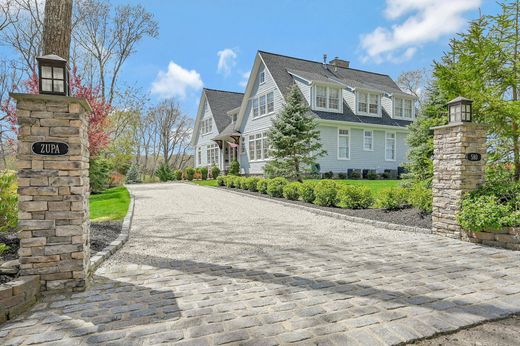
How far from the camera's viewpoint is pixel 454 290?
319 cm

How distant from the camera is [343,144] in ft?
62.1

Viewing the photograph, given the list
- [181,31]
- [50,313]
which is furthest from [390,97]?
[50,313]

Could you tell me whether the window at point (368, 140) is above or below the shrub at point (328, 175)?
above

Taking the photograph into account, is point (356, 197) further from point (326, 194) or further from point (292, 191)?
point (292, 191)

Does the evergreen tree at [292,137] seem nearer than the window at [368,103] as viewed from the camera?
Yes

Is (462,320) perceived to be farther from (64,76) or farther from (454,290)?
(64,76)

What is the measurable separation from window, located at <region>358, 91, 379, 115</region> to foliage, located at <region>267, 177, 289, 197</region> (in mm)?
10638

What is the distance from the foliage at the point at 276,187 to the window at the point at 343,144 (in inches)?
307

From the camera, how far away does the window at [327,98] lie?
1858cm

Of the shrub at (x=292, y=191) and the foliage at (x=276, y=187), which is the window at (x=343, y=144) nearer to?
the foliage at (x=276, y=187)

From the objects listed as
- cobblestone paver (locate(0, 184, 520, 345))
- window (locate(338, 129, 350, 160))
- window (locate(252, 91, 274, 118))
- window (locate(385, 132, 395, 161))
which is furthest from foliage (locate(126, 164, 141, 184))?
cobblestone paver (locate(0, 184, 520, 345))

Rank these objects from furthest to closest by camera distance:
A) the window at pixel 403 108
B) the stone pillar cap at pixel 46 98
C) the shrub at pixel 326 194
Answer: the window at pixel 403 108
the shrub at pixel 326 194
the stone pillar cap at pixel 46 98

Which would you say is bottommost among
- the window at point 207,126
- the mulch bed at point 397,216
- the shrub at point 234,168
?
the mulch bed at point 397,216

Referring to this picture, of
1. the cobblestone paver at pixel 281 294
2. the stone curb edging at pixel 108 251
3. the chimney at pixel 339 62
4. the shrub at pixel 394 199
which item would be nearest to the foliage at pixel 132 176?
the chimney at pixel 339 62
